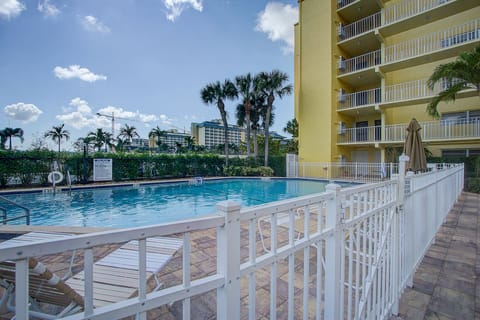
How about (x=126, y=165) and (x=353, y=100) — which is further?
(x=353, y=100)

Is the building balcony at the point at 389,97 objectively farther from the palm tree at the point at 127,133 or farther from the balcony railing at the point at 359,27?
the palm tree at the point at 127,133

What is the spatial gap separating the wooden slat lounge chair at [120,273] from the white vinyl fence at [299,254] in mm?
483

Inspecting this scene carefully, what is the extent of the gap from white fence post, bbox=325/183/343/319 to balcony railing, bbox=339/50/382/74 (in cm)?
1789

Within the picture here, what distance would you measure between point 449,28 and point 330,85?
6884 mm

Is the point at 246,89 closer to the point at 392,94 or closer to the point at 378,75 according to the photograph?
the point at 378,75

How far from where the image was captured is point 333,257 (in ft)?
5.10

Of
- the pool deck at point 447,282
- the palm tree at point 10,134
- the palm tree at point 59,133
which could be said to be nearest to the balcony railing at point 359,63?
the pool deck at point 447,282

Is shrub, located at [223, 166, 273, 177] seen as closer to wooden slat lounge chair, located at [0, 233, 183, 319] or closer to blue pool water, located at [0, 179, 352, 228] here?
blue pool water, located at [0, 179, 352, 228]

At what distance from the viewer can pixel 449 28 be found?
13.4 m

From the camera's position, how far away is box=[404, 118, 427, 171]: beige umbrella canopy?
4.55 meters

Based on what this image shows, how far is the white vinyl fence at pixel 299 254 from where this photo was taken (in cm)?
76

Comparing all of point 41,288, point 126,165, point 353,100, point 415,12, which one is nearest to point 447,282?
point 41,288

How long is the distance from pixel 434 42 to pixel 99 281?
19.4 metres

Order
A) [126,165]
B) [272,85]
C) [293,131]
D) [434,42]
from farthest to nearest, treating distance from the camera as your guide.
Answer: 1. [293,131]
2. [272,85]
3. [126,165]
4. [434,42]
